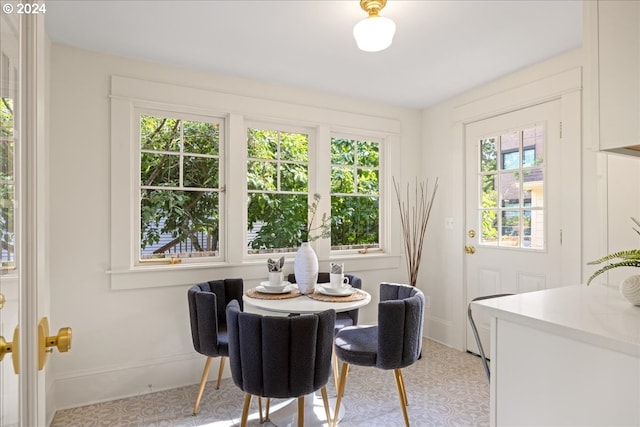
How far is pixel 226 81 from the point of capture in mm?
2900

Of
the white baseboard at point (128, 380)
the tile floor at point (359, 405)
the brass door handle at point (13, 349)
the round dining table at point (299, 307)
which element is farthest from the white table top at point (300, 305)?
the brass door handle at point (13, 349)

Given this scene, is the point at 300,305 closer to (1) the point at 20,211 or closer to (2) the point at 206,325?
(2) the point at 206,325

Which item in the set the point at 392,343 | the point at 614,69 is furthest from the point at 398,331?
the point at 614,69

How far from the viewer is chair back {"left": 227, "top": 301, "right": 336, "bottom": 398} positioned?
1.69 metres

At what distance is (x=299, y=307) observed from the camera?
2.06 meters

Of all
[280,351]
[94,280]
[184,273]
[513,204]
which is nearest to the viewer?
[280,351]

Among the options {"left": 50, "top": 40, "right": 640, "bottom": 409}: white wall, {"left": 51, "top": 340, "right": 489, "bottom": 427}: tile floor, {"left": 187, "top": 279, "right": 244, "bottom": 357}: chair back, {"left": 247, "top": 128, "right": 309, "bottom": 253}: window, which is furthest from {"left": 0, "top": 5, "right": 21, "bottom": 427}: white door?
{"left": 247, "top": 128, "right": 309, "bottom": 253}: window

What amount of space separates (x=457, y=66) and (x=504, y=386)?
2.25 m

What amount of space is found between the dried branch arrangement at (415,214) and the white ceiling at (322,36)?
109 centimetres

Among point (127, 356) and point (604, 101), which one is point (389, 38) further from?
point (127, 356)

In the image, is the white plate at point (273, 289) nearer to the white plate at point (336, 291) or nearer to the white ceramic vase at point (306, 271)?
the white ceramic vase at point (306, 271)

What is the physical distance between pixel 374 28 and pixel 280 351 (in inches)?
61.7

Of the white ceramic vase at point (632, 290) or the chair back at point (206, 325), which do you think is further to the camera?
the chair back at point (206, 325)

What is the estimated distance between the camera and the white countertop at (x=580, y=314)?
3.30 feet
